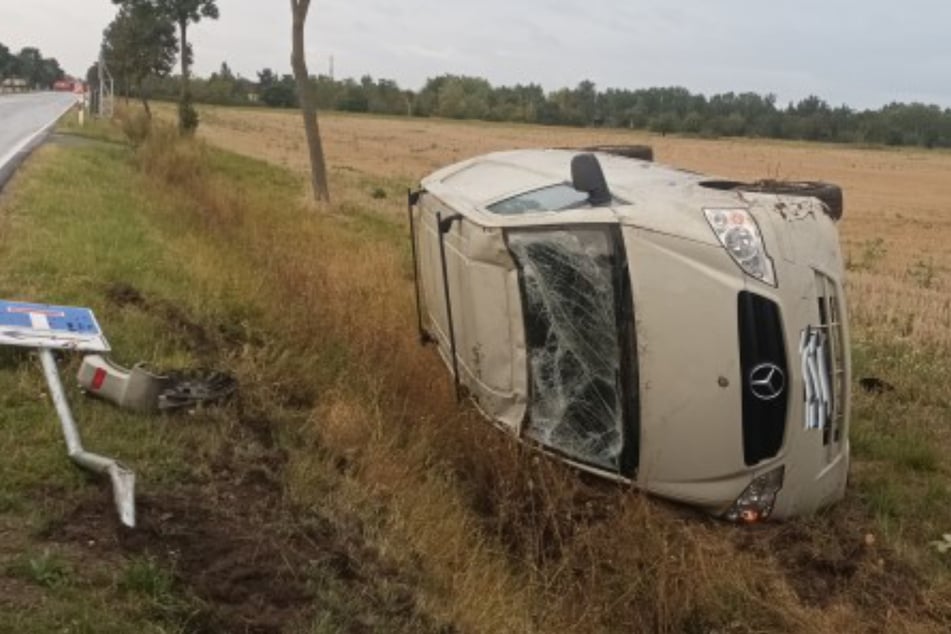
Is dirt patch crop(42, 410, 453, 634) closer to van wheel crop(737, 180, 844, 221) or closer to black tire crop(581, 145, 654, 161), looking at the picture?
van wheel crop(737, 180, 844, 221)

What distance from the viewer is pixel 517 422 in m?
4.99

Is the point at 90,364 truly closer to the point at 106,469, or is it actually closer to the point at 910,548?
the point at 106,469

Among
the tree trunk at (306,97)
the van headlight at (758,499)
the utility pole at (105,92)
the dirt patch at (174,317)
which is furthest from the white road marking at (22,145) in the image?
the utility pole at (105,92)

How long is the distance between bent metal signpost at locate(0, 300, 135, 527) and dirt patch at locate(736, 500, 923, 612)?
268cm

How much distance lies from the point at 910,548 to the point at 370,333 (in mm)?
3811

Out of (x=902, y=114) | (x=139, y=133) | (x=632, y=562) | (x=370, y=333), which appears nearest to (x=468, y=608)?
(x=632, y=562)

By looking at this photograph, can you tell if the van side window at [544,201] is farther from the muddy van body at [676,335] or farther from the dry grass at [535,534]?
the dry grass at [535,534]

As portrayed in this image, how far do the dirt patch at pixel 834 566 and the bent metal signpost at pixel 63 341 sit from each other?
8.81ft

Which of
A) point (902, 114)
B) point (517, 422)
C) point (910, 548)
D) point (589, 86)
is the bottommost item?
point (910, 548)

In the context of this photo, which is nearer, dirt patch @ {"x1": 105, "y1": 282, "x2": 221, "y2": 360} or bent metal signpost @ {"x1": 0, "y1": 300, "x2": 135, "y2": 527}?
bent metal signpost @ {"x1": 0, "y1": 300, "x2": 135, "y2": 527}

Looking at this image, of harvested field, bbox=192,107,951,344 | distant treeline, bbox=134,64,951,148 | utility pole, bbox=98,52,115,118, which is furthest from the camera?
distant treeline, bbox=134,64,951,148

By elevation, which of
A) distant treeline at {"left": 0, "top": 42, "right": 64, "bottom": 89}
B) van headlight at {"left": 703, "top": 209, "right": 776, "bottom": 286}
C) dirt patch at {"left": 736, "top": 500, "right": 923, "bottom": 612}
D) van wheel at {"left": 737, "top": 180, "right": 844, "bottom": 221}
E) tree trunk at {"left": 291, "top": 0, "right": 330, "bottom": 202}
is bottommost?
dirt patch at {"left": 736, "top": 500, "right": 923, "bottom": 612}

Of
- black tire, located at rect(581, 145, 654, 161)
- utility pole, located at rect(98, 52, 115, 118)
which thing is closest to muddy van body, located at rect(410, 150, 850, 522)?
black tire, located at rect(581, 145, 654, 161)

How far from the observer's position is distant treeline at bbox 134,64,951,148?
10956cm
